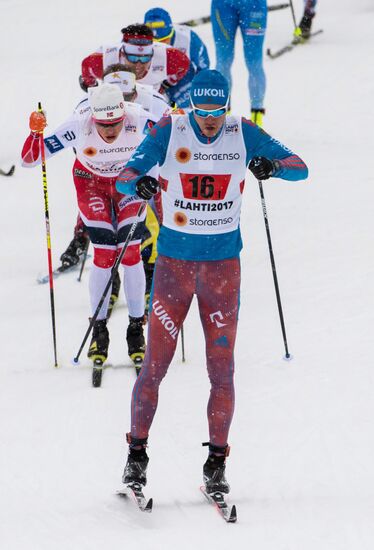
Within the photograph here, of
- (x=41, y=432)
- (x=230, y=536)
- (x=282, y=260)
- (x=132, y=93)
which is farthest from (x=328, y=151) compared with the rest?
(x=230, y=536)

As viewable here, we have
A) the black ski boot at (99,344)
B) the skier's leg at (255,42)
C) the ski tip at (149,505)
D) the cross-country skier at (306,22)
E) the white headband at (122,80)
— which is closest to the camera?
the ski tip at (149,505)

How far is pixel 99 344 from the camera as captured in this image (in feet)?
21.7

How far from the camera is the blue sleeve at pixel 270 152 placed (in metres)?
4.67

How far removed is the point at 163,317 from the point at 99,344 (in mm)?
1999

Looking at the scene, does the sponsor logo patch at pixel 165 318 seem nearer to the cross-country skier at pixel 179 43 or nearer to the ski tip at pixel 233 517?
the ski tip at pixel 233 517

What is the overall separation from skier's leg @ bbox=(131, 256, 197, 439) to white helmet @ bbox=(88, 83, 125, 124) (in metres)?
1.56

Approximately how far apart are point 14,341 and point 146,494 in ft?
8.58

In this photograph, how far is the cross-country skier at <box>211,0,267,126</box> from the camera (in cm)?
1012

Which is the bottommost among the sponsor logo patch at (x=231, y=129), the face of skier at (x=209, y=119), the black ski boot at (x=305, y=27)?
the black ski boot at (x=305, y=27)

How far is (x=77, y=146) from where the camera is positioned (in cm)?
634

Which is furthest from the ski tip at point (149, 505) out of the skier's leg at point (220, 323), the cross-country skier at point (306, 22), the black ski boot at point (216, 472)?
the cross-country skier at point (306, 22)

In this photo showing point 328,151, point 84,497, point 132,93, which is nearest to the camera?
point 84,497

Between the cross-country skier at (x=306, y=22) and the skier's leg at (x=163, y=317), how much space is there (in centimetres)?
1198

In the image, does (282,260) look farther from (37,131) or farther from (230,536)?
(230,536)
